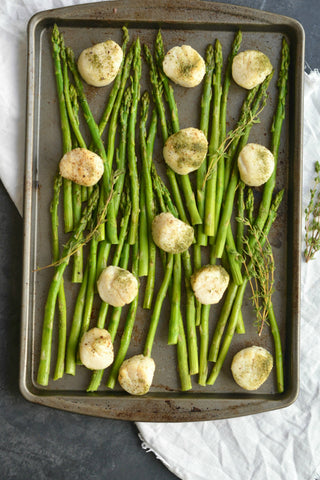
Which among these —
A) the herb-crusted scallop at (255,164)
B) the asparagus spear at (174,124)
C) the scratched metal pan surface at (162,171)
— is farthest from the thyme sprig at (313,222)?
the asparagus spear at (174,124)

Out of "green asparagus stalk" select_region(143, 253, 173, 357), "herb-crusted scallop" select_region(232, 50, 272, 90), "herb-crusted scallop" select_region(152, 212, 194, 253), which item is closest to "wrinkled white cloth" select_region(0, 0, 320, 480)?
"green asparagus stalk" select_region(143, 253, 173, 357)

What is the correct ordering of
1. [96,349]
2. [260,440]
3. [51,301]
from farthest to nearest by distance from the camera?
[260,440]
[51,301]
[96,349]

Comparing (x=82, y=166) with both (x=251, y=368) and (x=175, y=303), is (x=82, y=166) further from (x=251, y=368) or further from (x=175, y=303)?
(x=251, y=368)

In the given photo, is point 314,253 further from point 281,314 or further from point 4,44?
point 4,44

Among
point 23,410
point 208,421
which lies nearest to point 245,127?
point 208,421

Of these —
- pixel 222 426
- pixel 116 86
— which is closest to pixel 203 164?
pixel 116 86

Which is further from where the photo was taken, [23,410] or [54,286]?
[23,410]

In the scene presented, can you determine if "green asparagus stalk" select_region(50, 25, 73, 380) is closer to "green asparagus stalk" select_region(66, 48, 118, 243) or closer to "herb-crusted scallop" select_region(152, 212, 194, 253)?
"green asparagus stalk" select_region(66, 48, 118, 243)

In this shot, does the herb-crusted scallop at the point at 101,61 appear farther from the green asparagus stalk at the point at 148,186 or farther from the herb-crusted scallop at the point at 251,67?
the herb-crusted scallop at the point at 251,67
